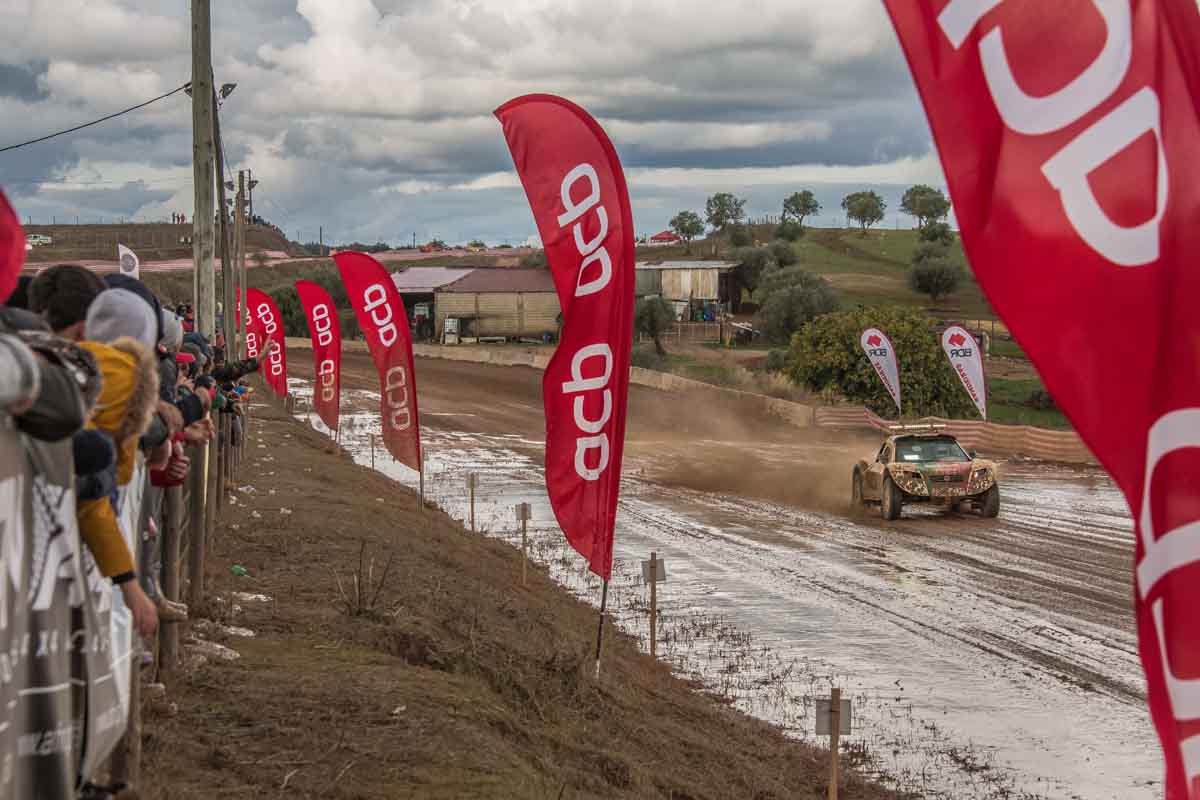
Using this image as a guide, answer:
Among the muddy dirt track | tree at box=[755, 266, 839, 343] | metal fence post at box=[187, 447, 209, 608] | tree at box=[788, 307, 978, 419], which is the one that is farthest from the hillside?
metal fence post at box=[187, 447, 209, 608]

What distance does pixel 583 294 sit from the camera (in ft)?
33.4

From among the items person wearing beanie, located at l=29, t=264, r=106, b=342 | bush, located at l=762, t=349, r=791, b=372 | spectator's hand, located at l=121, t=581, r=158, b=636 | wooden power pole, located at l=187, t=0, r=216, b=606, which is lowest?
bush, located at l=762, t=349, r=791, b=372

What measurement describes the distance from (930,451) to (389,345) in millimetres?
9960

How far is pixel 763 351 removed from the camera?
73.6 metres

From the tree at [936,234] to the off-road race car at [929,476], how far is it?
103m

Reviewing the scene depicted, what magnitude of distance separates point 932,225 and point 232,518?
125 metres

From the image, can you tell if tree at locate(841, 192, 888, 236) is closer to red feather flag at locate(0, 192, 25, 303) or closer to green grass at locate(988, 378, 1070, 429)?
green grass at locate(988, 378, 1070, 429)

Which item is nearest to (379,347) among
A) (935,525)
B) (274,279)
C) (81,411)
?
(935,525)

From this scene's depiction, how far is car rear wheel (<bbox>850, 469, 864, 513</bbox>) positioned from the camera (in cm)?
2561

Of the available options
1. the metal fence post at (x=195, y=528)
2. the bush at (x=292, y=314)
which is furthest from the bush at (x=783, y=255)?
the metal fence post at (x=195, y=528)

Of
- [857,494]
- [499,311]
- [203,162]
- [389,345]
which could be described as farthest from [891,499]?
[499,311]

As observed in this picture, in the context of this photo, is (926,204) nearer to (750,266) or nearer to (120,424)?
(750,266)

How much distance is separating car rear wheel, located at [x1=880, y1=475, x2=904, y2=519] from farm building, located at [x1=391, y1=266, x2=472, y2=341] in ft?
214

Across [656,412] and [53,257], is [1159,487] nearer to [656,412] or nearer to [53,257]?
[656,412]
